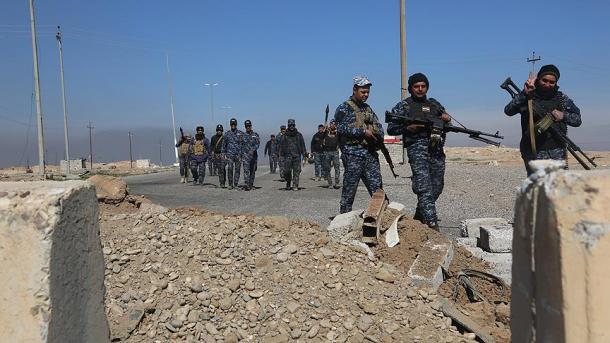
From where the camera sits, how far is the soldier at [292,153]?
13.0m

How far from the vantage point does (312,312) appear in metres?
3.26

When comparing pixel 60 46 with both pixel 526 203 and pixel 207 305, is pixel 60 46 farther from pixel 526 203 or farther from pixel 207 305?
pixel 526 203

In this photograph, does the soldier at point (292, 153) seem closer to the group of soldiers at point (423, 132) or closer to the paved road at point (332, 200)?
the paved road at point (332, 200)

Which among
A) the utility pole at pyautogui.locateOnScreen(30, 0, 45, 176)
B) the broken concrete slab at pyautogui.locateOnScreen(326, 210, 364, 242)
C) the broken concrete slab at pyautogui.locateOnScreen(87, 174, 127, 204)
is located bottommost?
the broken concrete slab at pyautogui.locateOnScreen(326, 210, 364, 242)

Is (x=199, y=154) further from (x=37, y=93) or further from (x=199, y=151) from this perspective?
(x=37, y=93)

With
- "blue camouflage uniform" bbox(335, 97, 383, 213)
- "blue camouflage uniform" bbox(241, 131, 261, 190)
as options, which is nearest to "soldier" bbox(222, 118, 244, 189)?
"blue camouflage uniform" bbox(241, 131, 261, 190)

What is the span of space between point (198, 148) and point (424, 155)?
10.3 meters

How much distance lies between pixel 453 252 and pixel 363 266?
4.01 ft

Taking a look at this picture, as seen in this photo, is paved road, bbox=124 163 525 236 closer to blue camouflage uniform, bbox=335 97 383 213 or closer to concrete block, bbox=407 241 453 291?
blue camouflage uniform, bbox=335 97 383 213

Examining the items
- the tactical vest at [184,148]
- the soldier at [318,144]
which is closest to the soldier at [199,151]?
the tactical vest at [184,148]

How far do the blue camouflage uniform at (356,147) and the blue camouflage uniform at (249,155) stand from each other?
7.37 metres

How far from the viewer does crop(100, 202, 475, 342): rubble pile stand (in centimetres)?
313

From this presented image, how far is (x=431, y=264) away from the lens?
4059mm

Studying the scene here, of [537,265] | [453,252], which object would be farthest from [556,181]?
[453,252]
